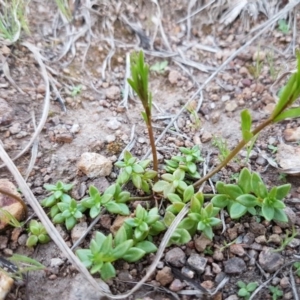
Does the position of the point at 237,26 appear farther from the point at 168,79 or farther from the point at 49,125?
the point at 49,125

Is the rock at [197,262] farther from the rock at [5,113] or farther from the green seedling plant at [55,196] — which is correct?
the rock at [5,113]

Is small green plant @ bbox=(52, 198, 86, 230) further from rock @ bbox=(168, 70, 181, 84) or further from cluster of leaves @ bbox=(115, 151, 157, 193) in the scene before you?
rock @ bbox=(168, 70, 181, 84)

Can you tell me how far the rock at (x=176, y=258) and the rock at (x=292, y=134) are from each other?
762 millimetres

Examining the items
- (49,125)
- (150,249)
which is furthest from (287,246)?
(49,125)

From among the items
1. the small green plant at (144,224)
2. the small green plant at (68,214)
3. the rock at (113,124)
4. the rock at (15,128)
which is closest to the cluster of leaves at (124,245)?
the small green plant at (144,224)

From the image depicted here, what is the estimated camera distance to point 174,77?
7.46 ft

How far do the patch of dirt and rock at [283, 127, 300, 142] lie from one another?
3cm

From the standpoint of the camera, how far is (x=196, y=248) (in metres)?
1.59

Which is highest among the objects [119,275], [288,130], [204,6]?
[204,6]

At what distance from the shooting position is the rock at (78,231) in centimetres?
161

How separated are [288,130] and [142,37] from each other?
3.34 ft

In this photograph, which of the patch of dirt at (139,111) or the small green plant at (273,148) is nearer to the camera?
the patch of dirt at (139,111)

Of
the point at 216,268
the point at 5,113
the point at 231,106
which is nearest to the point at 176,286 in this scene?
the point at 216,268

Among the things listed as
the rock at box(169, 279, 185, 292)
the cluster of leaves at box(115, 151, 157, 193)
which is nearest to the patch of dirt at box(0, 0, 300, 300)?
the rock at box(169, 279, 185, 292)
